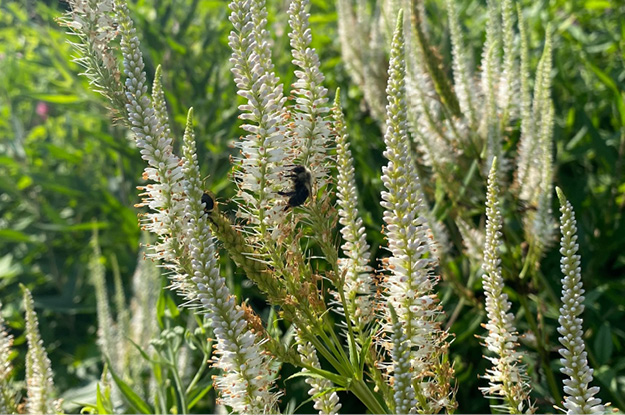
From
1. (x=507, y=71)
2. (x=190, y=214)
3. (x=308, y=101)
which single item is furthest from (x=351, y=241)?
(x=507, y=71)

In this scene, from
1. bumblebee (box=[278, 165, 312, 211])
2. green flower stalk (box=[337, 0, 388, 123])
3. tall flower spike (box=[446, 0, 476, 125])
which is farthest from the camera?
green flower stalk (box=[337, 0, 388, 123])

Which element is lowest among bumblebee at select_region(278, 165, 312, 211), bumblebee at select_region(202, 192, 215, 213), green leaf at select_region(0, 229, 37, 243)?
green leaf at select_region(0, 229, 37, 243)

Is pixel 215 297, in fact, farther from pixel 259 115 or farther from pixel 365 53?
pixel 365 53

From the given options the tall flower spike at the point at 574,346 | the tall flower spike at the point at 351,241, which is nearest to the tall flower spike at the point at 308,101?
the tall flower spike at the point at 351,241

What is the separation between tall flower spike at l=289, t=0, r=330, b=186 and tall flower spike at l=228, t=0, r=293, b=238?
0.05m

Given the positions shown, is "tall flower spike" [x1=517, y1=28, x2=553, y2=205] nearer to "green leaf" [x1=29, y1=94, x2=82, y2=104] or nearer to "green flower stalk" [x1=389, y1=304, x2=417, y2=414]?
"green flower stalk" [x1=389, y1=304, x2=417, y2=414]

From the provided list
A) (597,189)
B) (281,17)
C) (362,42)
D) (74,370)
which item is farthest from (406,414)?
(281,17)

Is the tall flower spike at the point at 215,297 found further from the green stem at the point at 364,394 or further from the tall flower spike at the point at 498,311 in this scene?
the tall flower spike at the point at 498,311

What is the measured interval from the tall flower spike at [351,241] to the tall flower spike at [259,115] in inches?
4.5

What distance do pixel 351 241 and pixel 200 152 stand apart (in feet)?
7.88

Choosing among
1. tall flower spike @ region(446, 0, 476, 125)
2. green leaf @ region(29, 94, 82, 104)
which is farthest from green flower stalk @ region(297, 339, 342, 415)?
green leaf @ region(29, 94, 82, 104)

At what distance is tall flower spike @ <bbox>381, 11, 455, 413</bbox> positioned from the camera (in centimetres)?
104

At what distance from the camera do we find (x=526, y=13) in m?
3.61

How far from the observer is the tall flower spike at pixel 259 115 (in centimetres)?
111
